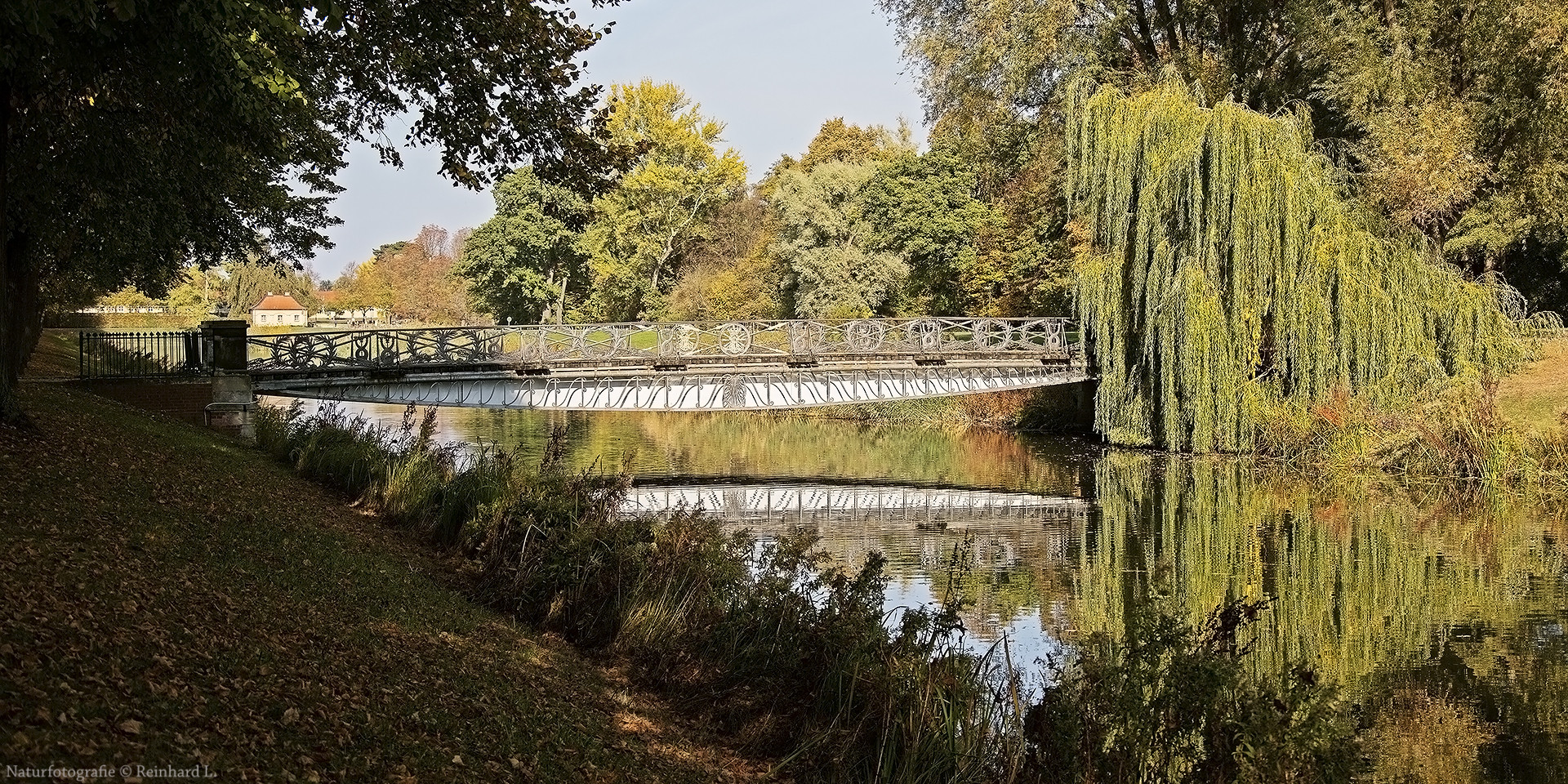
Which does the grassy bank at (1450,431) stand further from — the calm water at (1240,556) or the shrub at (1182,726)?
the shrub at (1182,726)

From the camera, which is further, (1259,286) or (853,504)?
(1259,286)

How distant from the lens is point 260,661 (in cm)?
596

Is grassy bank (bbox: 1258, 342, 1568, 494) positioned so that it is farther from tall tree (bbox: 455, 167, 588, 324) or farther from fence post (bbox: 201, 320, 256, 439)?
tall tree (bbox: 455, 167, 588, 324)

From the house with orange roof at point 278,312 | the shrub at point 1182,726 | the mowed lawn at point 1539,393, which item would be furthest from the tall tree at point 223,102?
the house with orange roof at point 278,312

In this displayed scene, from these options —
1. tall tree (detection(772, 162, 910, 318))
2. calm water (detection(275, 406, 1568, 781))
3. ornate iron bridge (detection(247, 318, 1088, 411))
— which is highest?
tall tree (detection(772, 162, 910, 318))

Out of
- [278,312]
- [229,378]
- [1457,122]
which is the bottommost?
[229,378]

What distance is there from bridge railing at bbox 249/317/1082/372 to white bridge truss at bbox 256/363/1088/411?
35 cm

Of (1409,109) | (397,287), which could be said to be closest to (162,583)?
(1409,109)

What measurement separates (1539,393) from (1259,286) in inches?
213

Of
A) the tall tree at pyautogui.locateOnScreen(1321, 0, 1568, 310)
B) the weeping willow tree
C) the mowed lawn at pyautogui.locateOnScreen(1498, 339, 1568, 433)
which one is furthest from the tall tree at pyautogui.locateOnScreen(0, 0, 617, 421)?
the tall tree at pyautogui.locateOnScreen(1321, 0, 1568, 310)

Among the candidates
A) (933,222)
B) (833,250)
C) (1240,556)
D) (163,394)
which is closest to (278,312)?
(833,250)

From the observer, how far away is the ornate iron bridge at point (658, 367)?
23875 millimetres

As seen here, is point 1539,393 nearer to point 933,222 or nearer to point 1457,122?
point 1457,122

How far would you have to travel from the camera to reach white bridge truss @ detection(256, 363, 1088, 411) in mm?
24141
